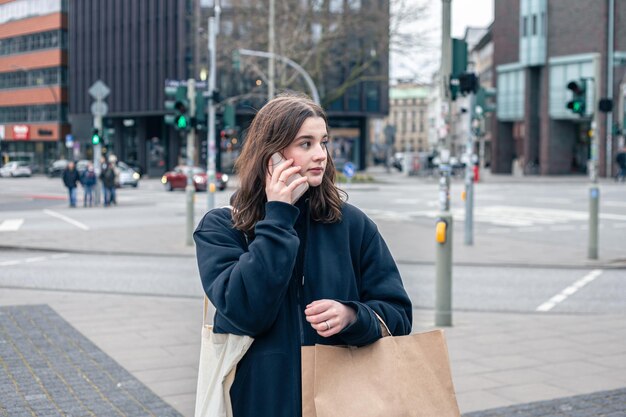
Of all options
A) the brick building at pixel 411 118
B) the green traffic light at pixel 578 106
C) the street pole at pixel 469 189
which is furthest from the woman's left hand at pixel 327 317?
the brick building at pixel 411 118

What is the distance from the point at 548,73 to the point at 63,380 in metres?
61.8

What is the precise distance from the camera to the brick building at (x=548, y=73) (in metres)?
59.6

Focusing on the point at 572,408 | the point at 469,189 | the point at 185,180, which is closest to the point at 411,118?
the point at 185,180

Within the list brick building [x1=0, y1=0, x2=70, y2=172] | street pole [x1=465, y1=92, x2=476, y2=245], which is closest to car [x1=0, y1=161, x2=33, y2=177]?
brick building [x1=0, y1=0, x2=70, y2=172]

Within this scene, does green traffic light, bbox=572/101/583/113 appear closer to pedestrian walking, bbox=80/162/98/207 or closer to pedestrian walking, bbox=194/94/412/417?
pedestrian walking, bbox=194/94/412/417

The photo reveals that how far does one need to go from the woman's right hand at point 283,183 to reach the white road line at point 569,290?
848 cm

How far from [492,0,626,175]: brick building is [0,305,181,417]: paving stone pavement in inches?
2090

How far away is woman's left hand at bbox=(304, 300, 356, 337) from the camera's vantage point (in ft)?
8.54

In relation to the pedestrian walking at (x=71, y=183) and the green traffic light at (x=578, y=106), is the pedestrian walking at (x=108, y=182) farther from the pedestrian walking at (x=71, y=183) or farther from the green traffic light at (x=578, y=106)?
the green traffic light at (x=578, y=106)

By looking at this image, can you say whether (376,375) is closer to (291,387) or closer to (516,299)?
(291,387)

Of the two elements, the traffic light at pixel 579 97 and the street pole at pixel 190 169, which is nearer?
the traffic light at pixel 579 97

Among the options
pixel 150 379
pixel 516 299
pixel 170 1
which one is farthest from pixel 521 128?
pixel 150 379

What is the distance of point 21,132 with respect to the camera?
84.8 meters

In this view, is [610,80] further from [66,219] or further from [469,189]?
[469,189]
